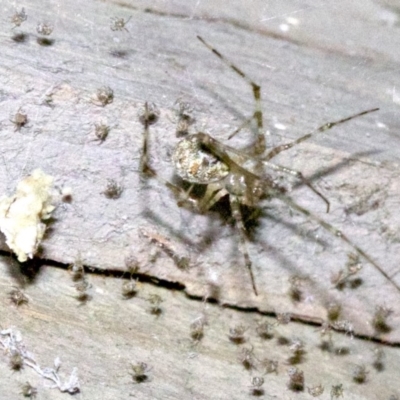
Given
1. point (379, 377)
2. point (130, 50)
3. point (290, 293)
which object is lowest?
point (379, 377)

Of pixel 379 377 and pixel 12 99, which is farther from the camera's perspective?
pixel 379 377

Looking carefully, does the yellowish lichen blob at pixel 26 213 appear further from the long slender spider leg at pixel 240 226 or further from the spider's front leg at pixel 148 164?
the long slender spider leg at pixel 240 226

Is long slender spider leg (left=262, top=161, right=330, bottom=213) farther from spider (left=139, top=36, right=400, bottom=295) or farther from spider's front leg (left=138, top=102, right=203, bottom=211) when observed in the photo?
spider's front leg (left=138, top=102, right=203, bottom=211)

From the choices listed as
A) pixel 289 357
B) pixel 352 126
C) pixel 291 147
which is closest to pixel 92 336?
pixel 289 357

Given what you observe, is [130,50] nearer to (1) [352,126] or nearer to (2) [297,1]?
(2) [297,1]

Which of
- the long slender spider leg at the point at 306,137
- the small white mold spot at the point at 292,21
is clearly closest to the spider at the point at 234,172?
the long slender spider leg at the point at 306,137

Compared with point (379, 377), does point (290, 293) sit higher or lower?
higher

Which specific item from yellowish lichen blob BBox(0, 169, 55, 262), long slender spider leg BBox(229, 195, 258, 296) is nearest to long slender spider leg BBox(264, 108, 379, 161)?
long slender spider leg BBox(229, 195, 258, 296)
